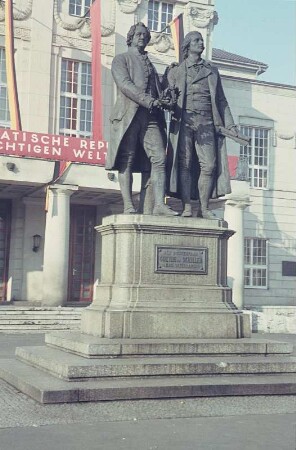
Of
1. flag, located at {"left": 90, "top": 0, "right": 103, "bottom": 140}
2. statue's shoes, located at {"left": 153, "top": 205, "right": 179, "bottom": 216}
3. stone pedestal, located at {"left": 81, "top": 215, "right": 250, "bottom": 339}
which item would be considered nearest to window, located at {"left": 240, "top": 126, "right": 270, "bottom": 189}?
flag, located at {"left": 90, "top": 0, "right": 103, "bottom": 140}

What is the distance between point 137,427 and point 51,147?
60.7 feet

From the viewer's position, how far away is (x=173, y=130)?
930 cm

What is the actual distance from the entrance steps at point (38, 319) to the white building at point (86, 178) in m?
1.59

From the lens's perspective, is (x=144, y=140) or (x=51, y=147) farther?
(x=51, y=147)

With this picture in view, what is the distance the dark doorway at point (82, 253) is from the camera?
2828 centimetres

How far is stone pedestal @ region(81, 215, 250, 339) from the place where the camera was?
8.02 meters

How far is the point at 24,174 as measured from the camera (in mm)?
22922

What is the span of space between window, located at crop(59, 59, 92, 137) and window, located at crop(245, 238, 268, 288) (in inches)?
393

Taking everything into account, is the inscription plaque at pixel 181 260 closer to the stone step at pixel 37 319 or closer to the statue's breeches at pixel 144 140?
the statue's breeches at pixel 144 140

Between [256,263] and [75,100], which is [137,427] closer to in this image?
[75,100]

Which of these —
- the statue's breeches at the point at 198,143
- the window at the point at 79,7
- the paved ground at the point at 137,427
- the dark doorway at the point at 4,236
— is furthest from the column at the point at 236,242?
the paved ground at the point at 137,427

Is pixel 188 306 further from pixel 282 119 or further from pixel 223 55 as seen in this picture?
pixel 223 55

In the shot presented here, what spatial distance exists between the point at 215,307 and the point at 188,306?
1.20ft

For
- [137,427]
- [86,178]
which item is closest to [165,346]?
[137,427]
